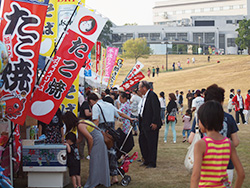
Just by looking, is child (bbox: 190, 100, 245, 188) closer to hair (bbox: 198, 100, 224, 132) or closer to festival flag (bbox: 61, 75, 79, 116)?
hair (bbox: 198, 100, 224, 132)

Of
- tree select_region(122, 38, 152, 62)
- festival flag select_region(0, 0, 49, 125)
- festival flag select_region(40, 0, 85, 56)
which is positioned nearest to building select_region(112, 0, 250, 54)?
tree select_region(122, 38, 152, 62)

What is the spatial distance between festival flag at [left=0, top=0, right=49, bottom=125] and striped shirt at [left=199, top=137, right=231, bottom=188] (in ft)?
12.4

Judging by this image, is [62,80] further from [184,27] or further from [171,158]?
[184,27]

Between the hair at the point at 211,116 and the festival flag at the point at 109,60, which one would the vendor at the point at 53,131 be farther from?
the festival flag at the point at 109,60

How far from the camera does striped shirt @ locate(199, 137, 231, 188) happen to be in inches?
143

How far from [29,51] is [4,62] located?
2.10 feet

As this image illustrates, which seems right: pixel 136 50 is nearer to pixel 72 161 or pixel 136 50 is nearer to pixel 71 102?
pixel 71 102

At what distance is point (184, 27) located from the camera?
367ft

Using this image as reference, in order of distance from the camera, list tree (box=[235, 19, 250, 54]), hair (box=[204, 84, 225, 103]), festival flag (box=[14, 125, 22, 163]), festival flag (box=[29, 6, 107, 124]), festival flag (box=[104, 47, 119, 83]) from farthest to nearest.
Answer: tree (box=[235, 19, 250, 54]) → festival flag (box=[104, 47, 119, 83]) → festival flag (box=[29, 6, 107, 124]) → festival flag (box=[14, 125, 22, 163]) → hair (box=[204, 84, 225, 103])

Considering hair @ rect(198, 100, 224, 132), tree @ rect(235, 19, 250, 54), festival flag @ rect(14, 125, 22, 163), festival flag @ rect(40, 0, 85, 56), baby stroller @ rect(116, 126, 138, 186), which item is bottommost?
baby stroller @ rect(116, 126, 138, 186)

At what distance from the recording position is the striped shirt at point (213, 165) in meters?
3.64

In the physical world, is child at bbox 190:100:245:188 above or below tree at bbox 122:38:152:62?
below

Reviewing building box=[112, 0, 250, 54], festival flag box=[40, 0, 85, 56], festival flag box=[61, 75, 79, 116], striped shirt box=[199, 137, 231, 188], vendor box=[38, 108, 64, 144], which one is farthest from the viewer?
building box=[112, 0, 250, 54]

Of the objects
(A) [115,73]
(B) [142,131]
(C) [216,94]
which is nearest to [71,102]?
(B) [142,131]
